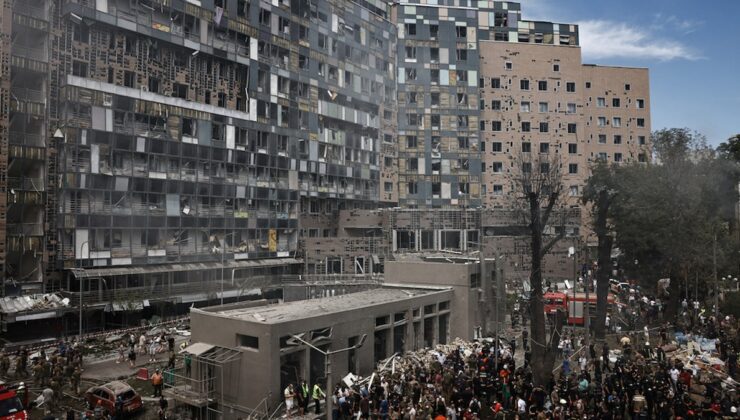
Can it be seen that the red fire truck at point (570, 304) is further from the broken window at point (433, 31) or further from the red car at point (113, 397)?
the broken window at point (433, 31)

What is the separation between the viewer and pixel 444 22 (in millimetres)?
73688

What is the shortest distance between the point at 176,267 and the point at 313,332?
24.6 metres

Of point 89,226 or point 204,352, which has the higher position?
point 89,226

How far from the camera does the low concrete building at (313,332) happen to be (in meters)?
24.9

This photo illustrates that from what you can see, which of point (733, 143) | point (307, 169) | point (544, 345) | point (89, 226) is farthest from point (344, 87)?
point (544, 345)

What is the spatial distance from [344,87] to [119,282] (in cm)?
3258

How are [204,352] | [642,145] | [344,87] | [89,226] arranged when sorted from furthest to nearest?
1. [642,145]
2. [344,87]
3. [89,226]
4. [204,352]

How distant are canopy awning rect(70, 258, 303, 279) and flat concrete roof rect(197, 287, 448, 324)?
56.2 ft

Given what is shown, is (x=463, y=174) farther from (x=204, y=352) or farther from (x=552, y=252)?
(x=204, y=352)

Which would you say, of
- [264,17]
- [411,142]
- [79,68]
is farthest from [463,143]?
[79,68]

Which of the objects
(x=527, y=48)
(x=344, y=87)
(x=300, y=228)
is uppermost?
(x=527, y=48)

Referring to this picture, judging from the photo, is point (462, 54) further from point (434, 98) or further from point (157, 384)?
point (157, 384)

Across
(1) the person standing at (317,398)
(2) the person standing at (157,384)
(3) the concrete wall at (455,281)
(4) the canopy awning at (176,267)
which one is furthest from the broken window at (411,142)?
(1) the person standing at (317,398)

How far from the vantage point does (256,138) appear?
56.5m
